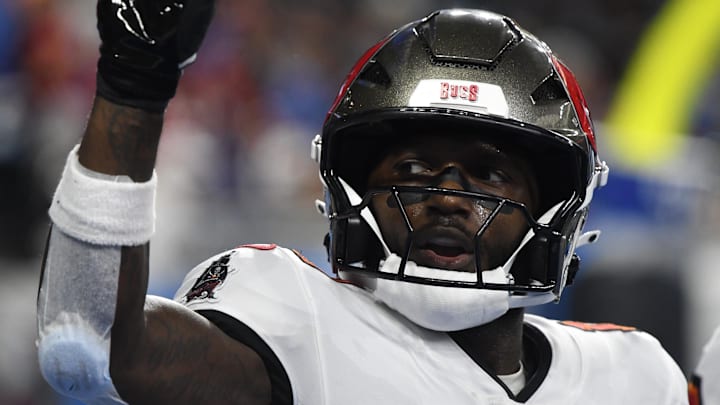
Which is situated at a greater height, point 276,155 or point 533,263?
point 533,263

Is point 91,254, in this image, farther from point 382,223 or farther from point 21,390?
point 21,390

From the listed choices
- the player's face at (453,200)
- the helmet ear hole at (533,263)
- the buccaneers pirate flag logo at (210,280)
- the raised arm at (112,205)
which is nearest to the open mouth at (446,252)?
the player's face at (453,200)

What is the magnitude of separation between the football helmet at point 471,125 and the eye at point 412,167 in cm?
5

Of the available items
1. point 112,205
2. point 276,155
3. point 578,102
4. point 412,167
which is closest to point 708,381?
point 578,102

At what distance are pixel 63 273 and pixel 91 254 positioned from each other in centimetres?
4

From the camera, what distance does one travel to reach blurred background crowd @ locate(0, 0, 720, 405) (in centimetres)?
412

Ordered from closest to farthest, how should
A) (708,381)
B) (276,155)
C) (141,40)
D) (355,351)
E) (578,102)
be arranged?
(141,40)
(355,351)
(578,102)
(708,381)
(276,155)

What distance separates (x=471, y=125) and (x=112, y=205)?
0.71 metres

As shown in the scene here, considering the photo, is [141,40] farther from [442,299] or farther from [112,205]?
[442,299]

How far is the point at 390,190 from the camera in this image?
175 centimetres

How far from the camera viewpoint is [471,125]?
1.84 m

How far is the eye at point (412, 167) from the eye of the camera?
6.06ft

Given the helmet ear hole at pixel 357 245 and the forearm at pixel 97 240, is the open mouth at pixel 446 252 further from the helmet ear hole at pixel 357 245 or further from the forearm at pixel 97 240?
the forearm at pixel 97 240

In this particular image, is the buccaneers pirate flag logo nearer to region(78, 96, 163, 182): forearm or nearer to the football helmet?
the football helmet
